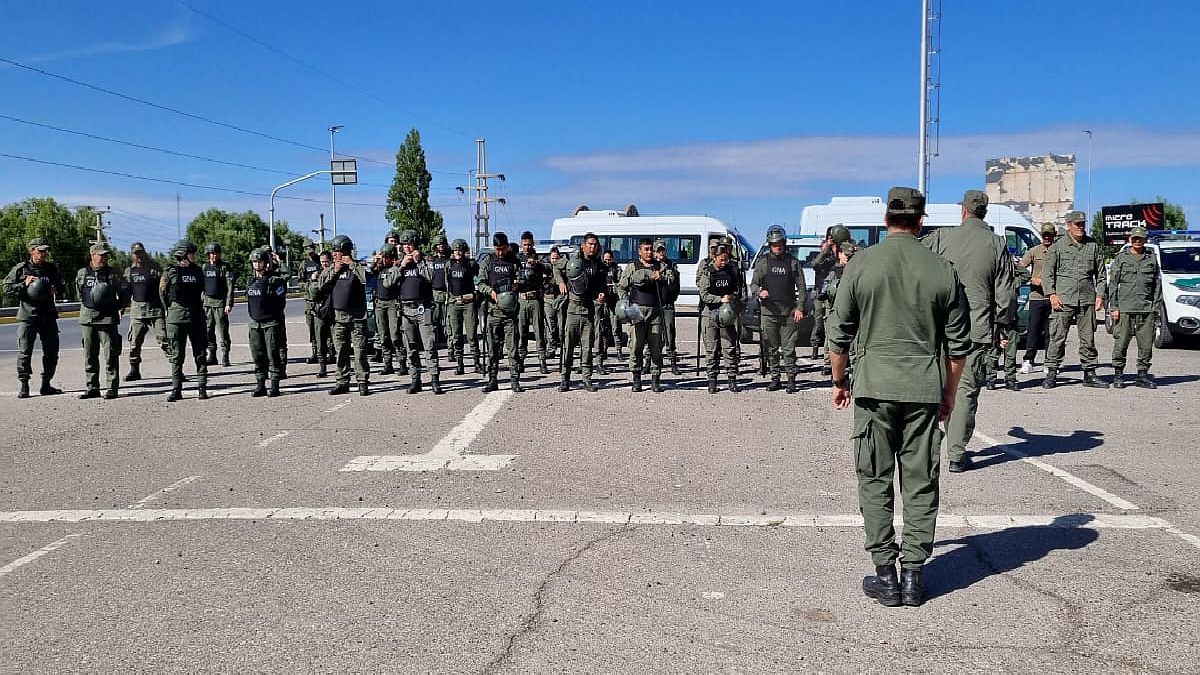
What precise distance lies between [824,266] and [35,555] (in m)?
10.4

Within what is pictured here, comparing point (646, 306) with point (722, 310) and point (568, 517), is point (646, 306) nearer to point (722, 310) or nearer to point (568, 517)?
point (722, 310)

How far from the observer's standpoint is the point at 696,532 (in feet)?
18.4

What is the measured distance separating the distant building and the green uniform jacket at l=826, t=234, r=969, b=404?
46.4 metres

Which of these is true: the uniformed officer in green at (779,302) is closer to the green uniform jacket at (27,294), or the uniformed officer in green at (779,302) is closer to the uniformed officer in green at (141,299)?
the uniformed officer in green at (141,299)

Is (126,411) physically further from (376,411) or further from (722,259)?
(722,259)

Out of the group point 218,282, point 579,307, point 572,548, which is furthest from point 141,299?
point 572,548

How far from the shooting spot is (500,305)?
40.1 ft

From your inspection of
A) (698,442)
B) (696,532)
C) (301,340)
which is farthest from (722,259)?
(301,340)

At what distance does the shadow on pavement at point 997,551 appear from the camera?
15.7 ft

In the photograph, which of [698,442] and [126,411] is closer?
[698,442]

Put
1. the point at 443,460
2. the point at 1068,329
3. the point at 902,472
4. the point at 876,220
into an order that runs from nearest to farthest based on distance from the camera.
Result: the point at 902,472
the point at 443,460
the point at 1068,329
the point at 876,220

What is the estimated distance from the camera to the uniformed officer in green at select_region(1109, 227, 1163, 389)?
466 inches

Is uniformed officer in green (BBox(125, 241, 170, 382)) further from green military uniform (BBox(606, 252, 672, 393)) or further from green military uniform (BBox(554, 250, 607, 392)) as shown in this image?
green military uniform (BBox(606, 252, 672, 393))

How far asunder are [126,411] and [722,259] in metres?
7.32
